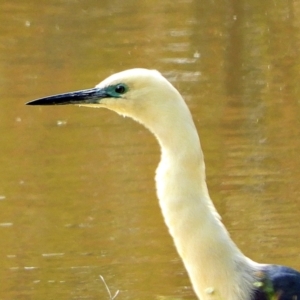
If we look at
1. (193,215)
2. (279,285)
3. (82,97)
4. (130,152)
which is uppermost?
(82,97)

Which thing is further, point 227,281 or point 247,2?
point 247,2

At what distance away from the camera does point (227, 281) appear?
3275 mm

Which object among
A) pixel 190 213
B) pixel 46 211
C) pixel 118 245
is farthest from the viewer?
pixel 46 211

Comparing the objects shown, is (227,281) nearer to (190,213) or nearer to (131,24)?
(190,213)

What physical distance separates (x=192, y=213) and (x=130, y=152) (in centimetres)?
335

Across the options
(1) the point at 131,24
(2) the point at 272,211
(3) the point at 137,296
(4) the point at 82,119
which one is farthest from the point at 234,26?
(3) the point at 137,296

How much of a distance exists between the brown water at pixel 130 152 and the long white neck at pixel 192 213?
1303 mm

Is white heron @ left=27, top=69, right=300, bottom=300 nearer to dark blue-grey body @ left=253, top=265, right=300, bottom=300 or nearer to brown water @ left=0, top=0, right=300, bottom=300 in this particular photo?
dark blue-grey body @ left=253, top=265, right=300, bottom=300

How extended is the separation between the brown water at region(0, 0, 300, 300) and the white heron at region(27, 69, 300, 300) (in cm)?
128

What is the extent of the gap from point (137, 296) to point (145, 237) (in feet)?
2.20

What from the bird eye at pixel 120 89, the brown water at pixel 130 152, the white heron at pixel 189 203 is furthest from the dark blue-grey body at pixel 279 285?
the brown water at pixel 130 152

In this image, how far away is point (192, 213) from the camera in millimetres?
3178

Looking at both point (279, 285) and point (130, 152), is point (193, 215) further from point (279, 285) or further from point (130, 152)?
point (130, 152)

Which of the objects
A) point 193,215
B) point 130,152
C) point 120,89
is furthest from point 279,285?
point 130,152
